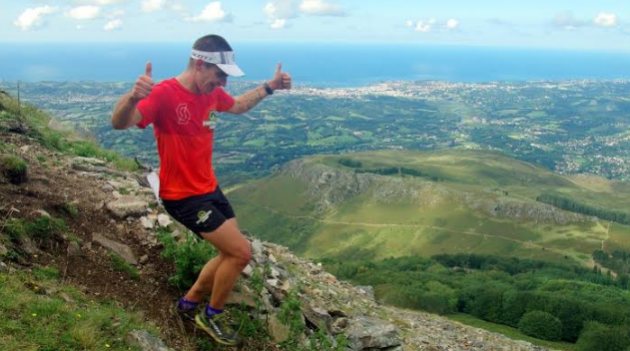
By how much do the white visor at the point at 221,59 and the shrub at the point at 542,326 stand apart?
6605 centimetres

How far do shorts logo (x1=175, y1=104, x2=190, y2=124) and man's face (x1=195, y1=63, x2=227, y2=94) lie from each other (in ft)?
1.17

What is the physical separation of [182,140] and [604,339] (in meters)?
60.8

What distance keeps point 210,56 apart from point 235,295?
4.26m

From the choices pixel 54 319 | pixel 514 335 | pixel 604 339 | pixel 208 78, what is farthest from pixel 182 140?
pixel 604 339

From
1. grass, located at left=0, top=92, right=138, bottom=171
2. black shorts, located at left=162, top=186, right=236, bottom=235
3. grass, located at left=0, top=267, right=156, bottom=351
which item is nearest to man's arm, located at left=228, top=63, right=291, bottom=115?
black shorts, located at left=162, top=186, right=236, bottom=235

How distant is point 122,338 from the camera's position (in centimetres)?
647

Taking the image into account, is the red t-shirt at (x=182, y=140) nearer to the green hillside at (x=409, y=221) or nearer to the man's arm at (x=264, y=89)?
the man's arm at (x=264, y=89)

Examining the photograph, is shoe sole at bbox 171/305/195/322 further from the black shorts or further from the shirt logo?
the shirt logo

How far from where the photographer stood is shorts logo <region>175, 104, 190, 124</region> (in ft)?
21.7

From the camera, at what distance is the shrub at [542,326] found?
6244cm

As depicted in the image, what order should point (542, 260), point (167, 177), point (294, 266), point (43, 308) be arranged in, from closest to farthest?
point (43, 308)
point (167, 177)
point (294, 266)
point (542, 260)

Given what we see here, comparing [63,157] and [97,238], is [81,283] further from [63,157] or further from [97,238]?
[63,157]

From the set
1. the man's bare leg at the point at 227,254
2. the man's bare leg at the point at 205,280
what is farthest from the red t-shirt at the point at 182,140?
the man's bare leg at the point at 205,280

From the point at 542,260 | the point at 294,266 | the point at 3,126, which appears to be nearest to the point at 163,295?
the point at 294,266
